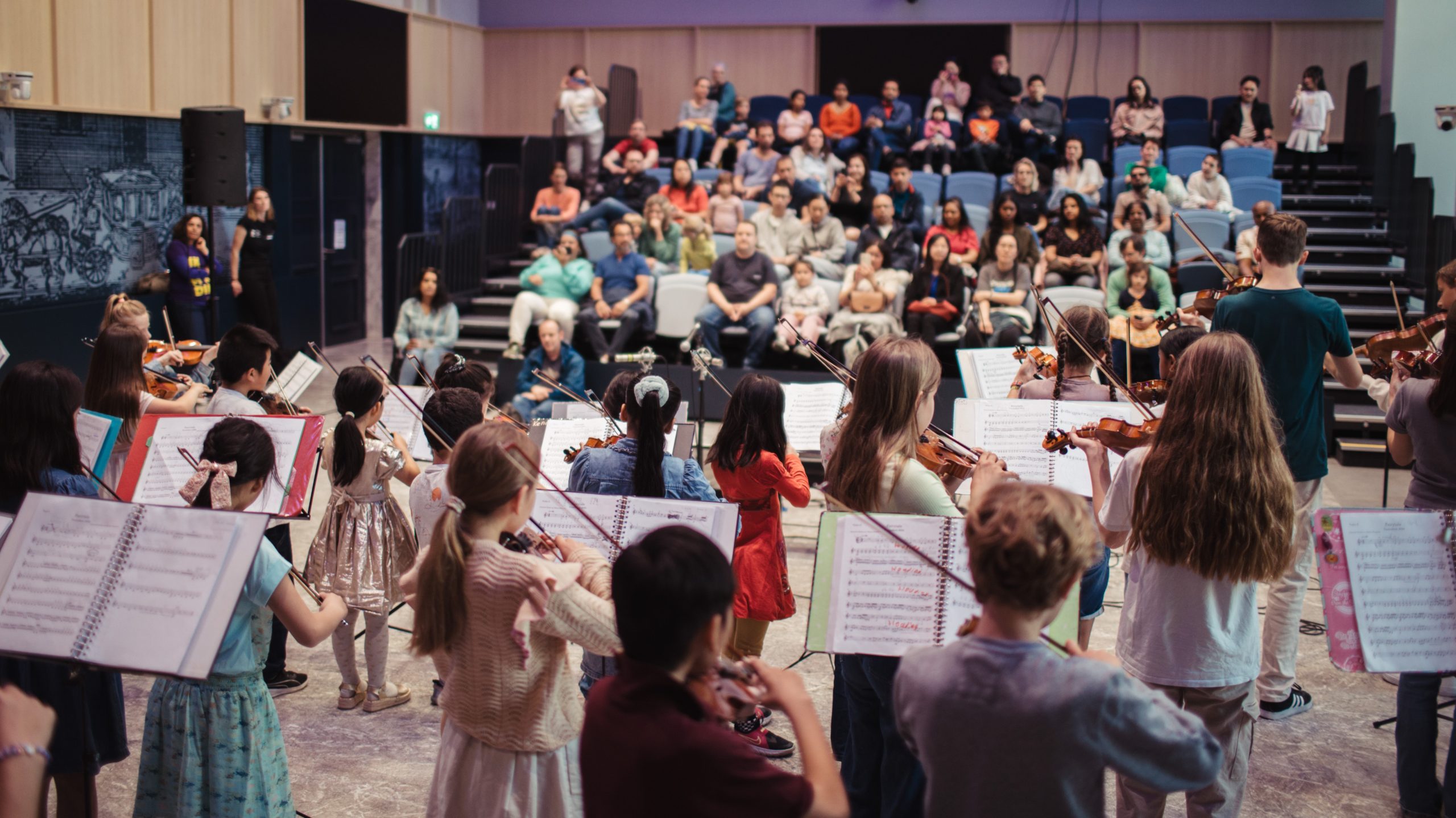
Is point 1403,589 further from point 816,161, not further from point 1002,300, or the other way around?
point 816,161

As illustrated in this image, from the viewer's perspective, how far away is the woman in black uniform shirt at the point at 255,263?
1015 centimetres

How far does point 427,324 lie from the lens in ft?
30.5

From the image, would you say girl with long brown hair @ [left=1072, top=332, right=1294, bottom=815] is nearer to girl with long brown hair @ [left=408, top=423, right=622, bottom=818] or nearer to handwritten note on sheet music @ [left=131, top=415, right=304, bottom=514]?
girl with long brown hair @ [left=408, top=423, right=622, bottom=818]

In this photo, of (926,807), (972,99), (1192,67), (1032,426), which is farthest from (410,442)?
(1192,67)

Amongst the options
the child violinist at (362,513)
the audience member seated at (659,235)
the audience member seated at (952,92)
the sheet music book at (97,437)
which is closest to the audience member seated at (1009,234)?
the audience member seated at (659,235)

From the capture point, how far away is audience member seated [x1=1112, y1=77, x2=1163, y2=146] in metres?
12.0

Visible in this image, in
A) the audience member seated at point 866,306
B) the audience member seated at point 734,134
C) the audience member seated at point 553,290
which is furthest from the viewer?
the audience member seated at point 734,134

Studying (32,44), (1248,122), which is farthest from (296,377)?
(1248,122)

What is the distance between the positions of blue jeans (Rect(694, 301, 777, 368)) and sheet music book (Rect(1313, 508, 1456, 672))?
A: 6.24 m

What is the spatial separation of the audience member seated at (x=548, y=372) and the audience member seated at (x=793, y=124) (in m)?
4.66

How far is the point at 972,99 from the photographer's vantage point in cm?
1346

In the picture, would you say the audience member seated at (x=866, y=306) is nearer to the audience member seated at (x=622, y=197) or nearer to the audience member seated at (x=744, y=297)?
the audience member seated at (x=744, y=297)

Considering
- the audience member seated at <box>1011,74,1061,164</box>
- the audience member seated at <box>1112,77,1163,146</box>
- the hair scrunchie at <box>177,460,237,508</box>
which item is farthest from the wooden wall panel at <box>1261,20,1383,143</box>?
the hair scrunchie at <box>177,460,237,508</box>

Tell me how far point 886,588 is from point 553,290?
24.9 feet
